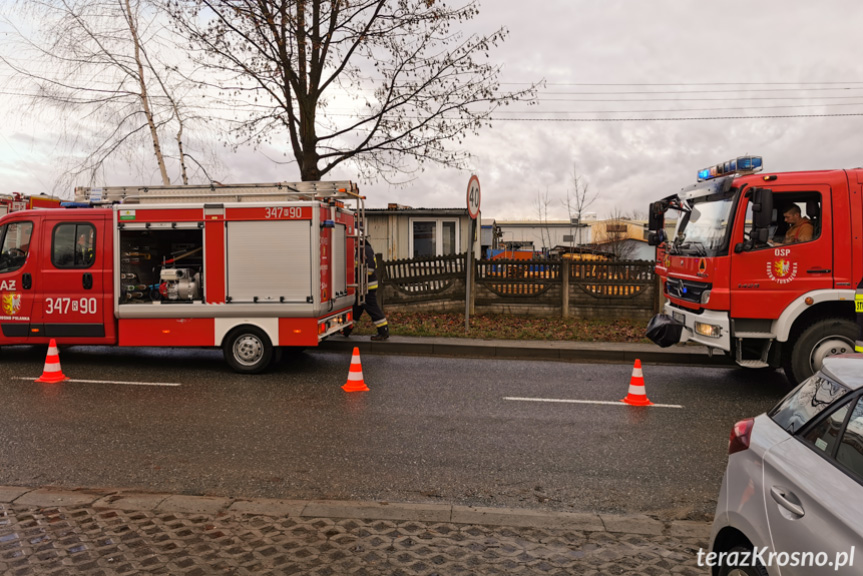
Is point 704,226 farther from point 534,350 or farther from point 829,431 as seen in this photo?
point 829,431

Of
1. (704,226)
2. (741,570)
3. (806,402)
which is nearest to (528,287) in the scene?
(704,226)

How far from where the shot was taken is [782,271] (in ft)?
25.8

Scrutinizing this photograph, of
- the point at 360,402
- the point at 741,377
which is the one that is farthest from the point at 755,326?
the point at 360,402

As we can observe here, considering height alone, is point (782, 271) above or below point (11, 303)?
above

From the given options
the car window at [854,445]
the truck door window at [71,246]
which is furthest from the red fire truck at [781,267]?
the truck door window at [71,246]

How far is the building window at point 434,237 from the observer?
21828mm

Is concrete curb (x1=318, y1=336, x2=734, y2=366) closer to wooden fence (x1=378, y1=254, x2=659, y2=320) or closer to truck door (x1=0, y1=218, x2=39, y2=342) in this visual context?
wooden fence (x1=378, y1=254, x2=659, y2=320)

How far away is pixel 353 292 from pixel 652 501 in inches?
278

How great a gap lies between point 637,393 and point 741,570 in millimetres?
5244

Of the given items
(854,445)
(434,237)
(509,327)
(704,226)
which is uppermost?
(434,237)

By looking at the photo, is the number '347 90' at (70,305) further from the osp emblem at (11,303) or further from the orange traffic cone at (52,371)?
the orange traffic cone at (52,371)

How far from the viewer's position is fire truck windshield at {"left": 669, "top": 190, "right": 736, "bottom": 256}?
8.11 meters

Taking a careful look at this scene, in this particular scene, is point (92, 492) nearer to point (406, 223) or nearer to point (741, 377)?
point (741, 377)

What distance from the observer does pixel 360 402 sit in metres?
7.68
